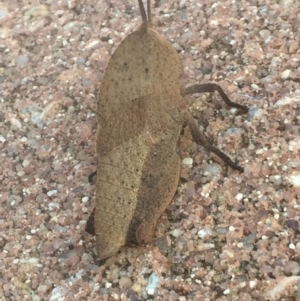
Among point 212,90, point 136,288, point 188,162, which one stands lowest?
point 136,288

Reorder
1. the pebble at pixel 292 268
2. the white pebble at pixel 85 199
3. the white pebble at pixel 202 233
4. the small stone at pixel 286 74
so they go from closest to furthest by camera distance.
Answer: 1. the pebble at pixel 292 268
2. the white pebble at pixel 202 233
3. the white pebble at pixel 85 199
4. the small stone at pixel 286 74

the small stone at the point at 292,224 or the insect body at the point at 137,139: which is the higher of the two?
the insect body at the point at 137,139

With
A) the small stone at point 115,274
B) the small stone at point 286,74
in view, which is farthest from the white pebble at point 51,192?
the small stone at point 286,74

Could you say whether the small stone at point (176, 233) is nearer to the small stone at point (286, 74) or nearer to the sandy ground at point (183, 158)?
the sandy ground at point (183, 158)

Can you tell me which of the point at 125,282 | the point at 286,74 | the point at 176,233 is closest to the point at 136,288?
the point at 125,282

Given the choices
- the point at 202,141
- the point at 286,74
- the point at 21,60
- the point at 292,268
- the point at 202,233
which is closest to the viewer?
the point at 292,268

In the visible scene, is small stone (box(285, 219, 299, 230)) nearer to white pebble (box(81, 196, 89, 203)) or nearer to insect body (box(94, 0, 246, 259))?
insect body (box(94, 0, 246, 259))

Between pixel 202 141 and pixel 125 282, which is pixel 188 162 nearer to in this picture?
pixel 202 141
